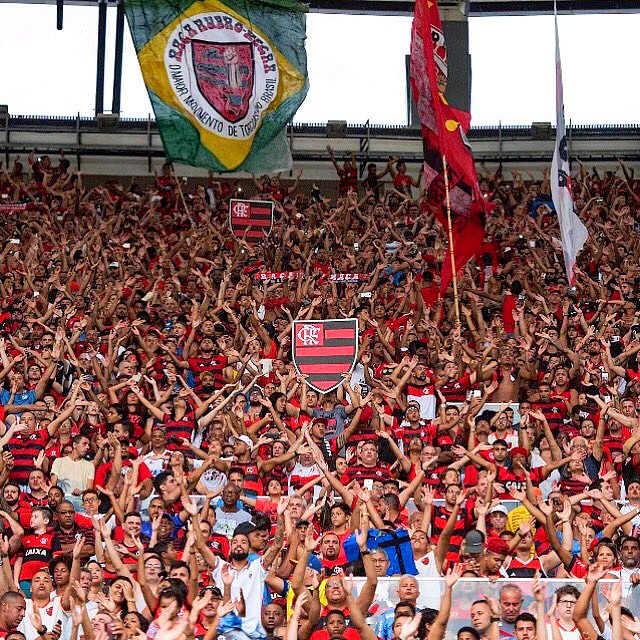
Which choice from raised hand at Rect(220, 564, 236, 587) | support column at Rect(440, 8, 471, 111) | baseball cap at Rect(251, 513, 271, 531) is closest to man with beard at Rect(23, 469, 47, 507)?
baseball cap at Rect(251, 513, 271, 531)

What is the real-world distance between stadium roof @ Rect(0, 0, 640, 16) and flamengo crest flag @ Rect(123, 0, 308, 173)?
10783 millimetres

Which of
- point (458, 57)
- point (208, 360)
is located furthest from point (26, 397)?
point (458, 57)

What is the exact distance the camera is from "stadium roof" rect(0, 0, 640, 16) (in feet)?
104

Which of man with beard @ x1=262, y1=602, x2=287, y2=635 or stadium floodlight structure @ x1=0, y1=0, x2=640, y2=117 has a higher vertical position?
stadium floodlight structure @ x1=0, y1=0, x2=640, y2=117

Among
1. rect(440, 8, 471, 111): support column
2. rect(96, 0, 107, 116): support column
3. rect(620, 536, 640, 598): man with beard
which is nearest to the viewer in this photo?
rect(620, 536, 640, 598): man with beard

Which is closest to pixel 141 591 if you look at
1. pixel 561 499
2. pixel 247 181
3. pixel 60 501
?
pixel 60 501

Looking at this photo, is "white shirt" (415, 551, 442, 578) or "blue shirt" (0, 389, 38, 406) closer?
"white shirt" (415, 551, 442, 578)

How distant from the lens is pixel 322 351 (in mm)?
14898

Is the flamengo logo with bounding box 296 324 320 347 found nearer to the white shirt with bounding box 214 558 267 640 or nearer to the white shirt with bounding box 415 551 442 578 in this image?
the white shirt with bounding box 415 551 442 578

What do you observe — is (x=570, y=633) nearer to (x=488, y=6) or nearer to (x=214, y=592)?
(x=214, y=592)

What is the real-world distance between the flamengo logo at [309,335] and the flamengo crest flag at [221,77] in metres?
5.81

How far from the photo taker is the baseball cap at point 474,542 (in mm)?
11586

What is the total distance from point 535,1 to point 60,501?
21717mm

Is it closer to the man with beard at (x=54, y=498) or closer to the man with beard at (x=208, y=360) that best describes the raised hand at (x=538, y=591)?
the man with beard at (x=54, y=498)
